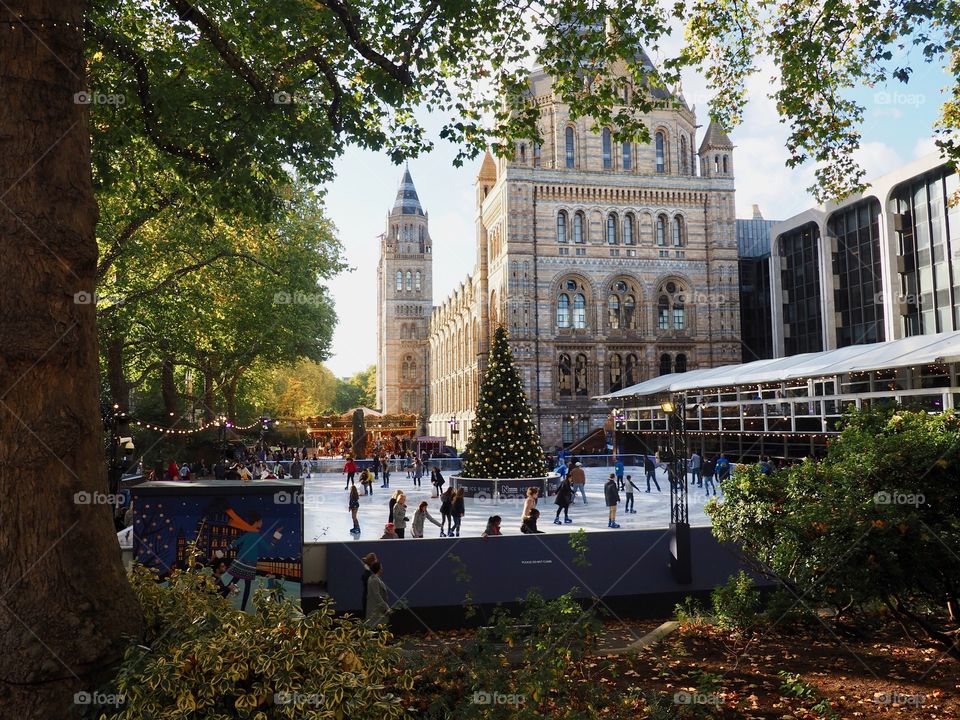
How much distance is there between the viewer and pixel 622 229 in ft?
150

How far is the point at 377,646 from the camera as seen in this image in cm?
418

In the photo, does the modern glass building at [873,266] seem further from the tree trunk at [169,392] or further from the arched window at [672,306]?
the tree trunk at [169,392]

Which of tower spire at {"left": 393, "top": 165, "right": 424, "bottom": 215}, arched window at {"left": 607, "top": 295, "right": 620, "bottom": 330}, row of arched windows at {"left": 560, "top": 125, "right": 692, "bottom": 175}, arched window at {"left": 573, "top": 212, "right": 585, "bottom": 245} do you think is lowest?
arched window at {"left": 607, "top": 295, "right": 620, "bottom": 330}

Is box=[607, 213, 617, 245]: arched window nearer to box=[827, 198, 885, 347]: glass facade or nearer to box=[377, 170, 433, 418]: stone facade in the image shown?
box=[827, 198, 885, 347]: glass facade

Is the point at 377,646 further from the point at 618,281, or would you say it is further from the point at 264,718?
the point at 618,281

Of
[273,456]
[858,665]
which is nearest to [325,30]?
[858,665]

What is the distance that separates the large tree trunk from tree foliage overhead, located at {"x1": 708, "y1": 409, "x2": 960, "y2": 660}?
5.30 metres

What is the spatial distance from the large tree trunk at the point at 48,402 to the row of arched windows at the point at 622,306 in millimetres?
41259

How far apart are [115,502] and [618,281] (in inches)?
1508

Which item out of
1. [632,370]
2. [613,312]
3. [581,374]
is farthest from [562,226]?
[632,370]

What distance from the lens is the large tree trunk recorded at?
404cm

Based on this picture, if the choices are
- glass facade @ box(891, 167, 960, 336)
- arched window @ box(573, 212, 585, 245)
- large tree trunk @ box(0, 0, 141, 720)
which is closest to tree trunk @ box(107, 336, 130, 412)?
large tree trunk @ box(0, 0, 141, 720)

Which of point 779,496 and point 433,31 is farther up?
point 433,31

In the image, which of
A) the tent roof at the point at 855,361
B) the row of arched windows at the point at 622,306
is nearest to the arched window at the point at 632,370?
the row of arched windows at the point at 622,306
